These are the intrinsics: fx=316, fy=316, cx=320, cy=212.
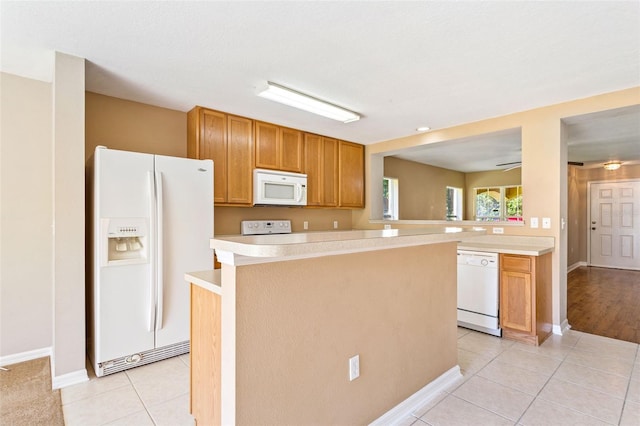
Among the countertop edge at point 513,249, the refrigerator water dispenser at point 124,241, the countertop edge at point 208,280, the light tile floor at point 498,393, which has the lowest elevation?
the light tile floor at point 498,393

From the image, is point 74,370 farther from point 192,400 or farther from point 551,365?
point 551,365

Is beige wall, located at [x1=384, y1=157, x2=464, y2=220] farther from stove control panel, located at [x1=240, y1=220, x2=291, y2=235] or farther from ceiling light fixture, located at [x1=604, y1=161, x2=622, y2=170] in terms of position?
ceiling light fixture, located at [x1=604, y1=161, x2=622, y2=170]

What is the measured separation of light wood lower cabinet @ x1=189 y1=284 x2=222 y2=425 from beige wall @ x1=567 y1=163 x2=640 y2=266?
7.72 meters

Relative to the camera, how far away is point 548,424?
5.94ft

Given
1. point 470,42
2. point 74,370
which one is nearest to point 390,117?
point 470,42

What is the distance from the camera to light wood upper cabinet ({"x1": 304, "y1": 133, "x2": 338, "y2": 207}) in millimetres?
4410

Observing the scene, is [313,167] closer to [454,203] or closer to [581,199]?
[454,203]

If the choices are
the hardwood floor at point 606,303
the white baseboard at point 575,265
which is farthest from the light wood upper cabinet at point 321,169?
the white baseboard at point 575,265

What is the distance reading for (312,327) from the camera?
1447 mm

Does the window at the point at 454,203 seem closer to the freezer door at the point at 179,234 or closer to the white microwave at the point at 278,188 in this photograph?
the white microwave at the point at 278,188

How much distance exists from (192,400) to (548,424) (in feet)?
6.58

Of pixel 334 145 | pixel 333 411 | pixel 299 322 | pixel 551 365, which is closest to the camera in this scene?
pixel 299 322

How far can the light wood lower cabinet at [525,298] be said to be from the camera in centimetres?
294

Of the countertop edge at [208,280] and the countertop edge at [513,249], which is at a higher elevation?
the countertop edge at [208,280]
